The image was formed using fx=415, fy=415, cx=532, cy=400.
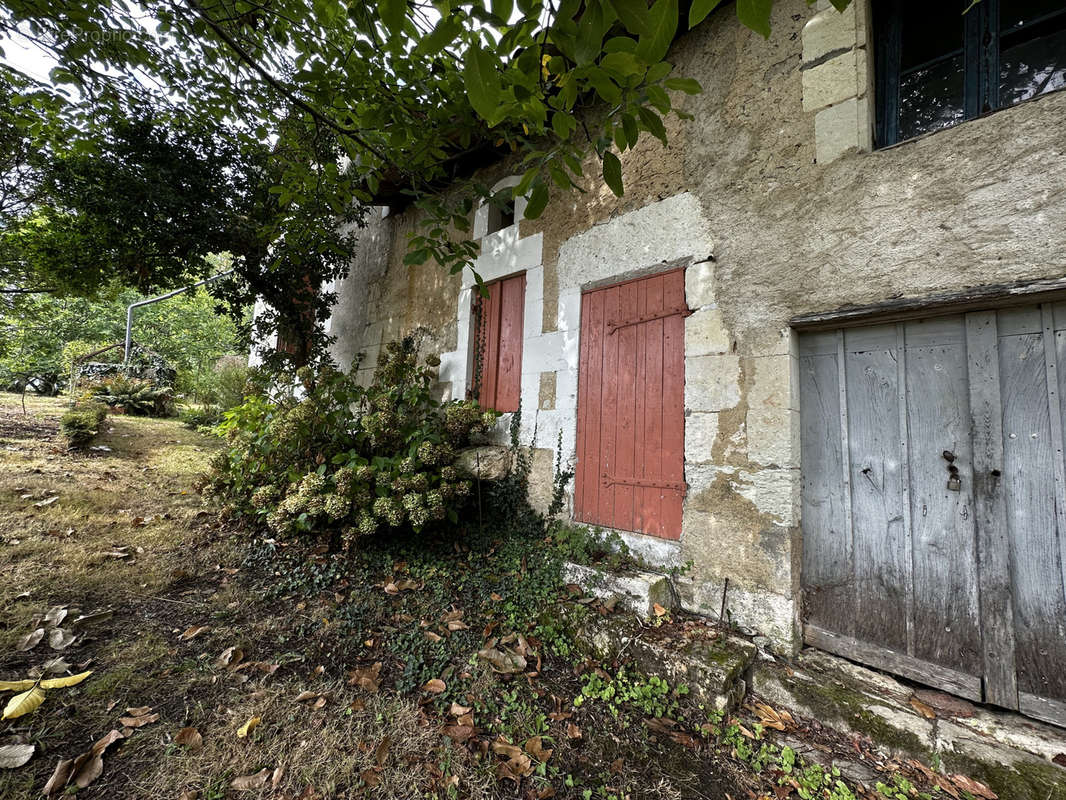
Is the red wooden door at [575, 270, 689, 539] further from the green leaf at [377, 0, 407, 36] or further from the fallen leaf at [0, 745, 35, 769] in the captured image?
the fallen leaf at [0, 745, 35, 769]

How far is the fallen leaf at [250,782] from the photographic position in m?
1.53

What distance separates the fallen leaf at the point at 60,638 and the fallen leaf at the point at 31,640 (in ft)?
0.12

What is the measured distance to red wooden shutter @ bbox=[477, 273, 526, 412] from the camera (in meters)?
4.12

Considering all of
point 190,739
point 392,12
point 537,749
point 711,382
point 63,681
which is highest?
point 392,12

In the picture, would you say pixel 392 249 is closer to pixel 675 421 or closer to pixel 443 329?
pixel 443 329

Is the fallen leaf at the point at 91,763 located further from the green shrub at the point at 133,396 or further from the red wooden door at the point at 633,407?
the green shrub at the point at 133,396

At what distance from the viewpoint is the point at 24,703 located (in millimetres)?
1708

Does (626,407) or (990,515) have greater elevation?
(626,407)

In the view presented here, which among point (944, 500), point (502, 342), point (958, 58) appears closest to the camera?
point (944, 500)

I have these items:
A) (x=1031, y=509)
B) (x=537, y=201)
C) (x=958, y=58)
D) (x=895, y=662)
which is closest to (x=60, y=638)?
(x=537, y=201)

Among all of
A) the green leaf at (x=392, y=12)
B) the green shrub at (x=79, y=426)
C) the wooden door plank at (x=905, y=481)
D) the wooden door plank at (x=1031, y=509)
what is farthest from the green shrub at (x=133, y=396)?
the wooden door plank at (x=1031, y=509)

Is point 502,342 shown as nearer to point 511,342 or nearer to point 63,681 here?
point 511,342

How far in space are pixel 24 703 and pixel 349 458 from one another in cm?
203

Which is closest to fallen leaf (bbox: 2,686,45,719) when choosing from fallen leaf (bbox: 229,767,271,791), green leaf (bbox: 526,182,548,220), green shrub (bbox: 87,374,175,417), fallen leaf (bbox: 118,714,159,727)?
fallen leaf (bbox: 118,714,159,727)
